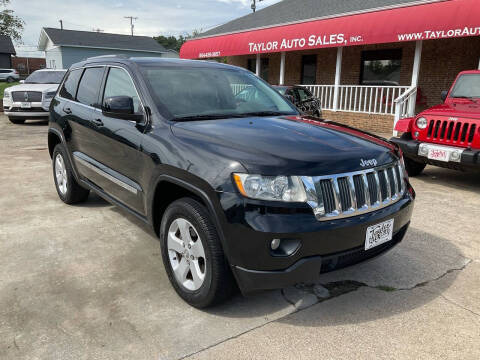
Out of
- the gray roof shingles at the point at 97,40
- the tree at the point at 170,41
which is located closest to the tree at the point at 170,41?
the tree at the point at 170,41

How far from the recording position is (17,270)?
3.45 m

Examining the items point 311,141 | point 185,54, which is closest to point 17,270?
point 311,141

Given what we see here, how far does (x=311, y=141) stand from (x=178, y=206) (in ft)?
3.34

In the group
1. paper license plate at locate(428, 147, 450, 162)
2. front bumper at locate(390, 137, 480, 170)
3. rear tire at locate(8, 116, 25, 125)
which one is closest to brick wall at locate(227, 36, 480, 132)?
front bumper at locate(390, 137, 480, 170)

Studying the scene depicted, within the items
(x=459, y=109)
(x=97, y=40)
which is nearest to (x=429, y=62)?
(x=459, y=109)

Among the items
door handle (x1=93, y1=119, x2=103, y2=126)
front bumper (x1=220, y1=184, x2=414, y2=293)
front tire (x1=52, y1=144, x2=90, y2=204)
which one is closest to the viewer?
front bumper (x1=220, y1=184, x2=414, y2=293)

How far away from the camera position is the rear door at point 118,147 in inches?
134

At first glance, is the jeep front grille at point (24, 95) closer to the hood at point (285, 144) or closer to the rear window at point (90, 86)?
the rear window at point (90, 86)

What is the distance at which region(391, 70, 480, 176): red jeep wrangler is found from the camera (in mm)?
5801

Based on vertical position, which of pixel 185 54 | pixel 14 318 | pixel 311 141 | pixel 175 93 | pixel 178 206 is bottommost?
pixel 14 318

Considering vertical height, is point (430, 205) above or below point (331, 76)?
below

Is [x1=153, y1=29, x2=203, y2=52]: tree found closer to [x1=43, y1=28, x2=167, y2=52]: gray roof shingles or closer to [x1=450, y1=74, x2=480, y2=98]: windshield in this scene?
[x1=43, y1=28, x2=167, y2=52]: gray roof shingles

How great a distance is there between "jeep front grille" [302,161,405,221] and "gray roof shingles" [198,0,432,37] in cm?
1140

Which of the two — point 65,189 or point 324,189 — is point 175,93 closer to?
point 324,189
